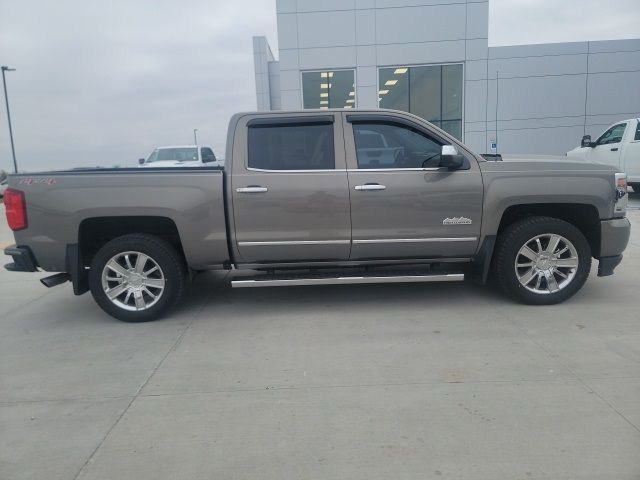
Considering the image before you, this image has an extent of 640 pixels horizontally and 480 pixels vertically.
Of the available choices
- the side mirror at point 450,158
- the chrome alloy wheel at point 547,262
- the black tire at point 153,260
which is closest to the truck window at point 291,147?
the side mirror at point 450,158

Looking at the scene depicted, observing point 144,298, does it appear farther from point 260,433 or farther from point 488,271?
point 488,271

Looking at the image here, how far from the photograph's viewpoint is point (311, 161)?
4816 mm

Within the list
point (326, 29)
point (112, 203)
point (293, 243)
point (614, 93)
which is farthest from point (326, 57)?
point (112, 203)

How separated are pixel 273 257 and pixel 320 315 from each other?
2.41 ft

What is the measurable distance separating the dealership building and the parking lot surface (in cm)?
1553

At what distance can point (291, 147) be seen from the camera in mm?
4852

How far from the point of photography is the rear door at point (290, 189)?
15.3 feet

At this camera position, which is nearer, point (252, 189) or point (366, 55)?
point (252, 189)

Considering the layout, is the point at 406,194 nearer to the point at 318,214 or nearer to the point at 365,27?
the point at 318,214

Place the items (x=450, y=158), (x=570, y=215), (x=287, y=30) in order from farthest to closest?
(x=287, y=30)
(x=570, y=215)
(x=450, y=158)

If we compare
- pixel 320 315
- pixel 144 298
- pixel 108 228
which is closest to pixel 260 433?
pixel 320 315

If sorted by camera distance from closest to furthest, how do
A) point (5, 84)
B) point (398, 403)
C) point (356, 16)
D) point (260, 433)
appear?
point (260, 433) → point (398, 403) → point (356, 16) → point (5, 84)

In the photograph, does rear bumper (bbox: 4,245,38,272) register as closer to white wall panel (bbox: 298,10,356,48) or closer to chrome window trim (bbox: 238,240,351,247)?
chrome window trim (bbox: 238,240,351,247)

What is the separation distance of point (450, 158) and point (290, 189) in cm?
151
